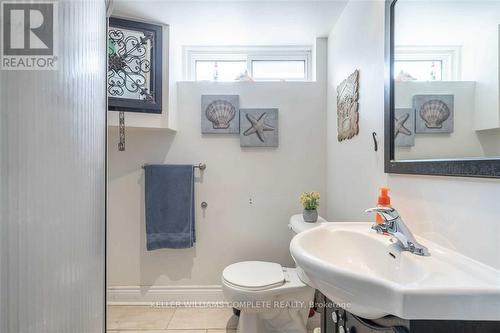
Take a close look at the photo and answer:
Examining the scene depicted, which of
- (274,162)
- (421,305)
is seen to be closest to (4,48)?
(421,305)

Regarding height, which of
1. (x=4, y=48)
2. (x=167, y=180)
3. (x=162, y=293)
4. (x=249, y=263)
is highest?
(x=4, y=48)

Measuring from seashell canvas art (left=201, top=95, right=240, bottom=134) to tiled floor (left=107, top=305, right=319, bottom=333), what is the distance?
137 centimetres

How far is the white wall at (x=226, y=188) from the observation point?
5.86 ft

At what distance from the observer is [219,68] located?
193 centimetres

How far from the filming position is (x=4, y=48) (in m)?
0.46

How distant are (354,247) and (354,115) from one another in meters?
0.74

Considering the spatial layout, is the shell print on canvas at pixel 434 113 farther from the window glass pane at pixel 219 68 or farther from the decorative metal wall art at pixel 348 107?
the window glass pane at pixel 219 68

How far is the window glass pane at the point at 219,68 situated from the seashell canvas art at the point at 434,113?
1.45 m

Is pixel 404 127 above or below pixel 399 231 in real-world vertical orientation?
above

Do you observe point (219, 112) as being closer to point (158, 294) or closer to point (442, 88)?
point (442, 88)

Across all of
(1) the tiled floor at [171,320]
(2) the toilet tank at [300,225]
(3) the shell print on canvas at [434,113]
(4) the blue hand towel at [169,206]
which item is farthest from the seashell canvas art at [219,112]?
(1) the tiled floor at [171,320]

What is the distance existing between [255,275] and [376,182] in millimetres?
888

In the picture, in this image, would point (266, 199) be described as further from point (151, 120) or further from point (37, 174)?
point (37, 174)

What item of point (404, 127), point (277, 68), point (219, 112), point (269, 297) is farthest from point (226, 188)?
point (404, 127)
